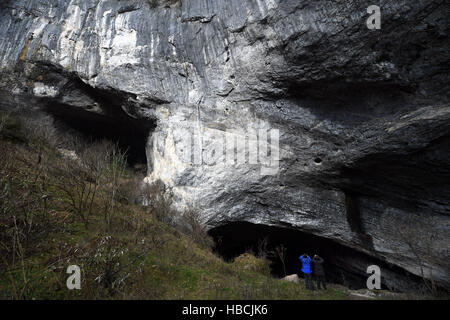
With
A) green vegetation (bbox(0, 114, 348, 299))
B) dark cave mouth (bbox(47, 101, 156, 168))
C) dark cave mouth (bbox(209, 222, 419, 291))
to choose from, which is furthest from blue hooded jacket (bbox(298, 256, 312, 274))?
dark cave mouth (bbox(47, 101, 156, 168))

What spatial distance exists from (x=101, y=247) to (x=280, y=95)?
24.9 feet

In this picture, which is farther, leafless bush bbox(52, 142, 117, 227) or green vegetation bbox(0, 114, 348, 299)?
leafless bush bbox(52, 142, 117, 227)

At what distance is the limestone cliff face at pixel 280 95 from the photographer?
832 centimetres

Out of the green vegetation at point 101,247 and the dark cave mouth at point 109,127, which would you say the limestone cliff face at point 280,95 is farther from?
the green vegetation at point 101,247

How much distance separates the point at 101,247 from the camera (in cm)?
639

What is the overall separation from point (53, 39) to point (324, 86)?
464 inches

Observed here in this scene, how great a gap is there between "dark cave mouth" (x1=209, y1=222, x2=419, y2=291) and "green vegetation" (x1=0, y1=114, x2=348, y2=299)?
6.38 ft

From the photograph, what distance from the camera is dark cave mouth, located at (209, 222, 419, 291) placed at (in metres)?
10.3

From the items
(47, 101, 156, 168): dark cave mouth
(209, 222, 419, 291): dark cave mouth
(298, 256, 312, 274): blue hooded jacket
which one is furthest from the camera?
(47, 101, 156, 168): dark cave mouth

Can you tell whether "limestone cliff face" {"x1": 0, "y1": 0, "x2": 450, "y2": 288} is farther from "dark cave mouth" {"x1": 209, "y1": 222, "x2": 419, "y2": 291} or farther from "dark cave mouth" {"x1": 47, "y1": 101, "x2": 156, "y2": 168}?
"dark cave mouth" {"x1": 209, "y1": 222, "x2": 419, "y2": 291}

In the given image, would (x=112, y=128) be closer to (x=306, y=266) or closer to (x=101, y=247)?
(x=101, y=247)

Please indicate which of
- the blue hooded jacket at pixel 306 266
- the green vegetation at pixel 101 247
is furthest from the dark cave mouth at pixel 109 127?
the blue hooded jacket at pixel 306 266

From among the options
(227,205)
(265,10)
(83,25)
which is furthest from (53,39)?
(227,205)

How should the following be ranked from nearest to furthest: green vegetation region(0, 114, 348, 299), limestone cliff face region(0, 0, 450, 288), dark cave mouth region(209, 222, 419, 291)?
A: green vegetation region(0, 114, 348, 299)
limestone cliff face region(0, 0, 450, 288)
dark cave mouth region(209, 222, 419, 291)
